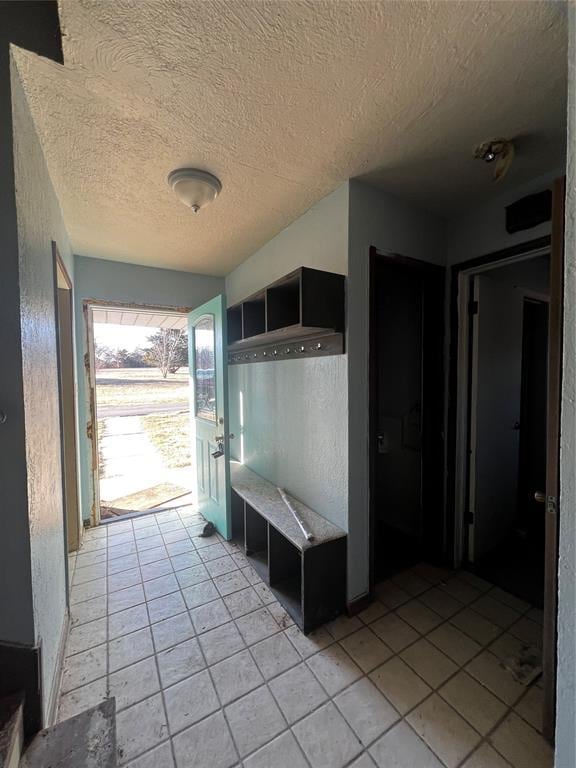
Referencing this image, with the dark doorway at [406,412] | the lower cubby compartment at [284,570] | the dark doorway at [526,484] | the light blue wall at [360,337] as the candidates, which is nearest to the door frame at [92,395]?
the lower cubby compartment at [284,570]

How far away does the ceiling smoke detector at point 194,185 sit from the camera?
150 centimetres

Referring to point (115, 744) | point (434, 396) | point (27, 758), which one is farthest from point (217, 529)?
point (434, 396)

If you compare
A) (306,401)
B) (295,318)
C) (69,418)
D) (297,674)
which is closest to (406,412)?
(306,401)

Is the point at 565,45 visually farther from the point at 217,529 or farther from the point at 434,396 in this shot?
the point at 217,529

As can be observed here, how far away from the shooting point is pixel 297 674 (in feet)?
4.37

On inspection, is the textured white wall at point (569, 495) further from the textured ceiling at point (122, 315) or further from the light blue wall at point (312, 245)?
the textured ceiling at point (122, 315)

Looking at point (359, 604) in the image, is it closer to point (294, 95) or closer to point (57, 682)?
point (57, 682)

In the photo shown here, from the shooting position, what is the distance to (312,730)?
112 cm

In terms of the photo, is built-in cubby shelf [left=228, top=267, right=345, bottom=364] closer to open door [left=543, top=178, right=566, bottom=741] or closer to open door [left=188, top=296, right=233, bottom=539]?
open door [left=188, top=296, right=233, bottom=539]

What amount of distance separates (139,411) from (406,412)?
5.93m

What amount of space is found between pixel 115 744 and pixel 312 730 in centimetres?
72

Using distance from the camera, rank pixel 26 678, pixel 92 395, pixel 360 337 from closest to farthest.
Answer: pixel 26 678 → pixel 360 337 → pixel 92 395

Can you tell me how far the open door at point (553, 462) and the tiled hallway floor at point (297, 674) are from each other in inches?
9.4

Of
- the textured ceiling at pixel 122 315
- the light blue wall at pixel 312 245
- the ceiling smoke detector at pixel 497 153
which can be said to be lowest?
the textured ceiling at pixel 122 315
